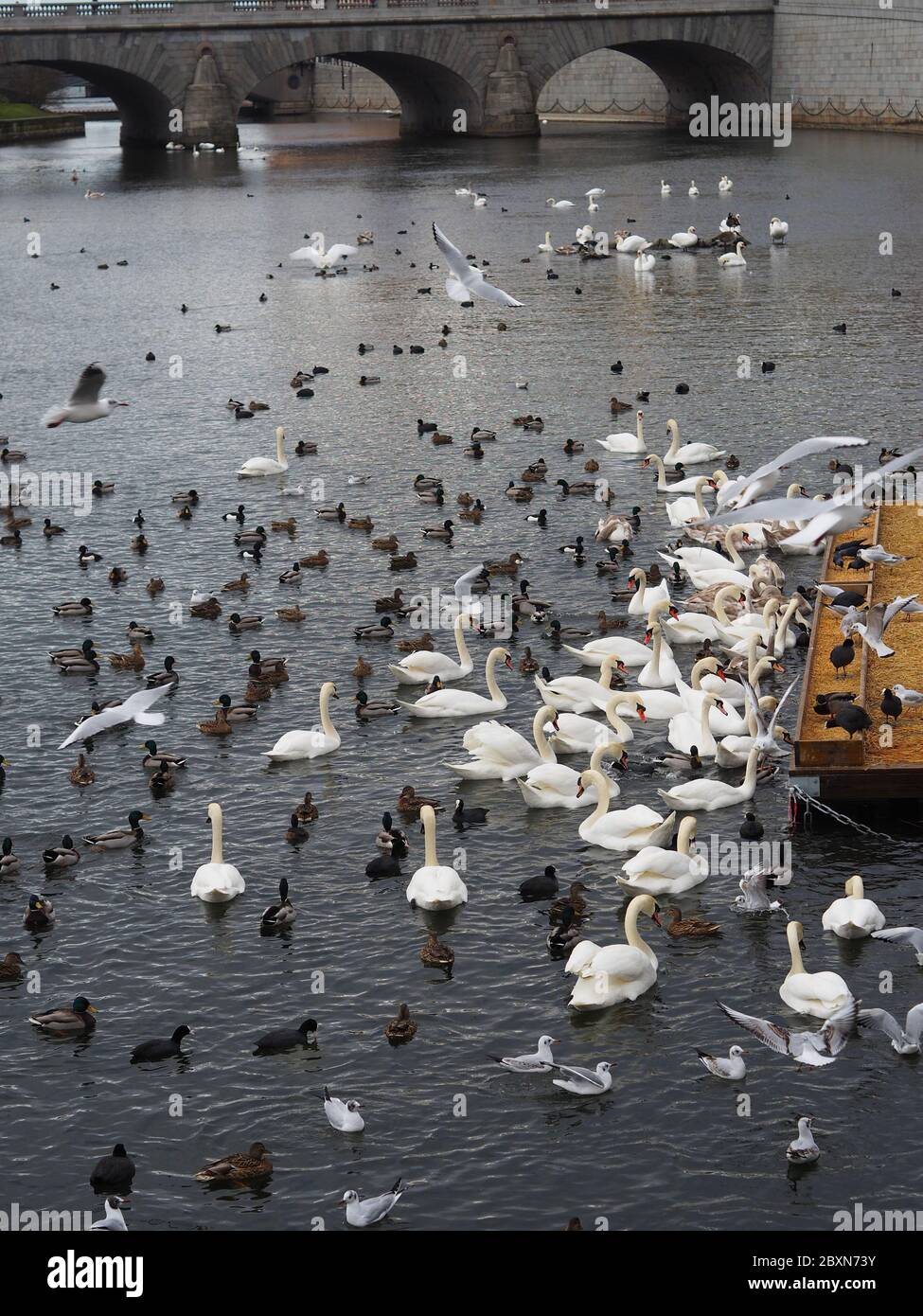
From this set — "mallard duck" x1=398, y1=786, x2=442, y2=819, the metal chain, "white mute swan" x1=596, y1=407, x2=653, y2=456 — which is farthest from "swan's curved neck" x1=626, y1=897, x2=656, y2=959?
"white mute swan" x1=596, y1=407, x2=653, y2=456

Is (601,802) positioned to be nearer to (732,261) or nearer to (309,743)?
(309,743)

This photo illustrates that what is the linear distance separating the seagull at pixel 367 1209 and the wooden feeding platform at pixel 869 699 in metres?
10.5

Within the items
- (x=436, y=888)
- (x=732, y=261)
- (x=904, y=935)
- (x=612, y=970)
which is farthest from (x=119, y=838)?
(x=732, y=261)

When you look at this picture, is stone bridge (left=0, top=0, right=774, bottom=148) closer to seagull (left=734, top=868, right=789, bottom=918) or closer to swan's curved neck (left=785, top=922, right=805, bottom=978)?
seagull (left=734, top=868, right=789, bottom=918)

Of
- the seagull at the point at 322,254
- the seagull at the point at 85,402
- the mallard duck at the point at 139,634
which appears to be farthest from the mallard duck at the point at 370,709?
the seagull at the point at 322,254

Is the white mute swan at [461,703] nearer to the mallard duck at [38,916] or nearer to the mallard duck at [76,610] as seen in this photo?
the mallard duck at [76,610]

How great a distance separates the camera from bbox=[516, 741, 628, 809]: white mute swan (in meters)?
29.2

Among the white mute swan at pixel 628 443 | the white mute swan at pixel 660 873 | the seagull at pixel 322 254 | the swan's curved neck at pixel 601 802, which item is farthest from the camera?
the seagull at pixel 322 254

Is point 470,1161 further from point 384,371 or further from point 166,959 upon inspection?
point 384,371

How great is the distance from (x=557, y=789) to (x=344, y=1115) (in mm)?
9121

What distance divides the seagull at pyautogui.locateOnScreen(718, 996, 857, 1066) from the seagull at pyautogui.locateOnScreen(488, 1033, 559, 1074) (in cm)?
202

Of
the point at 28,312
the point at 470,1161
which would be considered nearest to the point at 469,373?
the point at 28,312

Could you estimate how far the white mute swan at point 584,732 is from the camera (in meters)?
31.2

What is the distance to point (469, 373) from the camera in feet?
197
